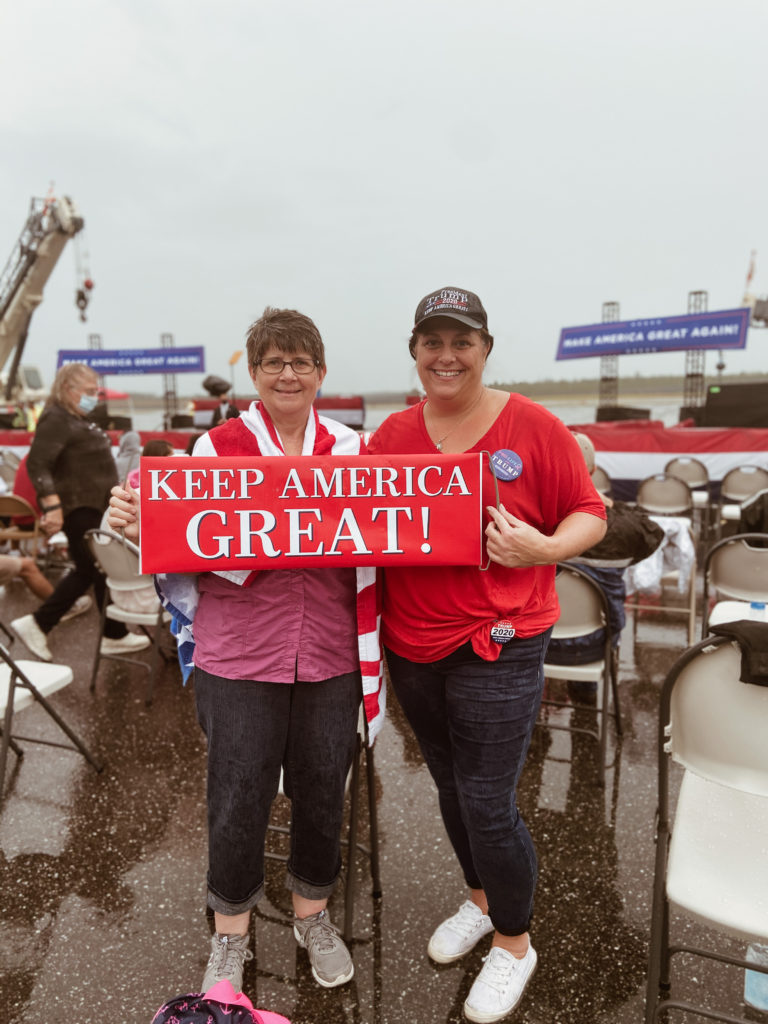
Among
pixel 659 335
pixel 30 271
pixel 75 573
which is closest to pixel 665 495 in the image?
pixel 75 573

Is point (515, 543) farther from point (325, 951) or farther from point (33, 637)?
point (33, 637)

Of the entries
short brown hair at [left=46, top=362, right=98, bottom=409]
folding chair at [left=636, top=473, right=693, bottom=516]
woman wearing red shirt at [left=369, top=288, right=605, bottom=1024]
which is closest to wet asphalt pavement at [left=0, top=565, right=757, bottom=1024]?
woman wearing red shirt at [left=369, top=288, right=605, bottom=1024]

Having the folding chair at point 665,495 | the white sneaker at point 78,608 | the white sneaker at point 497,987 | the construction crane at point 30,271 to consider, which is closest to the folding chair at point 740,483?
the folding chair at point 665,495

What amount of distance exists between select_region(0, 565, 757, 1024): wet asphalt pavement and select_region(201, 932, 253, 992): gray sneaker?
0.46 ft

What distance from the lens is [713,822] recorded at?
172 centimetres

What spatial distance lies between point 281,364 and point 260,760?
1006mm

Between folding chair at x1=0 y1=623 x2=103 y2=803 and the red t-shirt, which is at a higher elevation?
the red t-shirt

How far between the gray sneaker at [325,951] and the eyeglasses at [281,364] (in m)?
1.57

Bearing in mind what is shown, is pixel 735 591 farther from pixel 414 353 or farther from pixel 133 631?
pixel 133 631

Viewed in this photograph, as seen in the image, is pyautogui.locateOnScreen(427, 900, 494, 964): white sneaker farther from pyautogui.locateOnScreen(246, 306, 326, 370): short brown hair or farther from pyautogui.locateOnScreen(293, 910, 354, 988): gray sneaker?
pyautogui.locateOnScreen(246, 306, 326, 370): short brown hair

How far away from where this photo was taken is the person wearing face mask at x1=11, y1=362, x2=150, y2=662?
4160 millimetres

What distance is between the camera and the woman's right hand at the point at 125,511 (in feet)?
5.46

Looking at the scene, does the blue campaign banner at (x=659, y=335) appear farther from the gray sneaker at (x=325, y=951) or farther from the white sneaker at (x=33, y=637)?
the gray sneaker at (x=325, y=951)

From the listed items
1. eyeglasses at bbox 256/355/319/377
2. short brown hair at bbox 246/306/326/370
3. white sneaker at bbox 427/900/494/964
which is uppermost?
short brown hair at bbox 246/306/326/370
